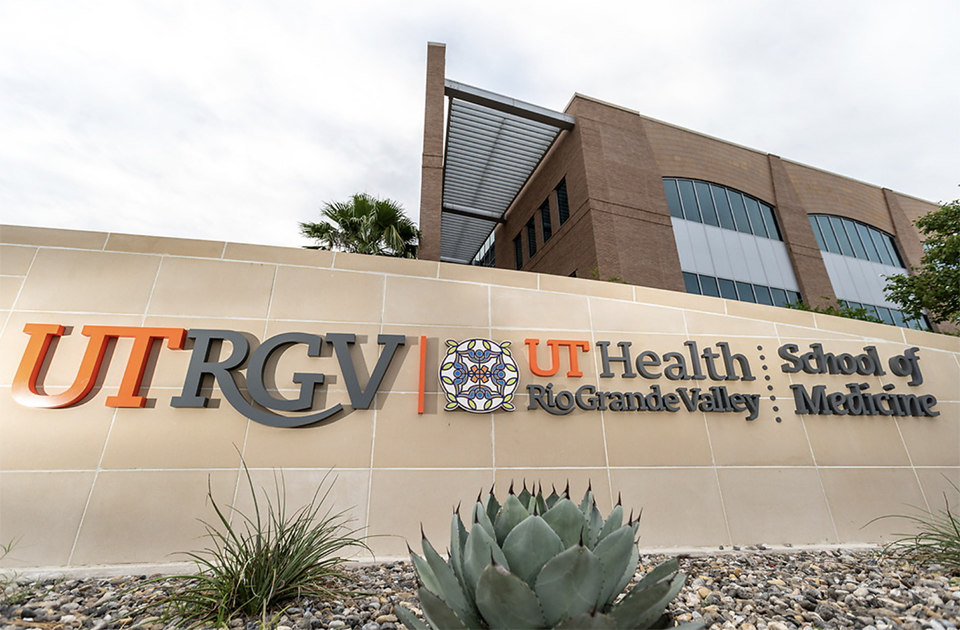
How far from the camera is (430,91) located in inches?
479

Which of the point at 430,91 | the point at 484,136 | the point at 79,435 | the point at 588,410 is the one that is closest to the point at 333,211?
the point at 430,91

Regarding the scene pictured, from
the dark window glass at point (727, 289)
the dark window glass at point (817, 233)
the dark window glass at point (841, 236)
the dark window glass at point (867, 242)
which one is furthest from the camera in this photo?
the dark window glass at point (867, 242)

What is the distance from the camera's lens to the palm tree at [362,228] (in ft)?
38.6

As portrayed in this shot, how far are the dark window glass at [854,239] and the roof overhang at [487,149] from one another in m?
15.0

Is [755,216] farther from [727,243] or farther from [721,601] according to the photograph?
[721,601]

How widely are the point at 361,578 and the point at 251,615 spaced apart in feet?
3.47

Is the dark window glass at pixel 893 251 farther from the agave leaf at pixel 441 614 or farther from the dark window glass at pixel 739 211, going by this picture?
the agave leaf at pixel 441 614

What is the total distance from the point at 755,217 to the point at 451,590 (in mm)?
20200

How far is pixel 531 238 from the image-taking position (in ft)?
62.3

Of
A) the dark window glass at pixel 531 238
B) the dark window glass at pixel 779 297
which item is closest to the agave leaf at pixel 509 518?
the dark window glass at pixel 531 238

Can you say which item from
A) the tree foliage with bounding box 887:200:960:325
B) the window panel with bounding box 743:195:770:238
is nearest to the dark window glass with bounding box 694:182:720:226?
the window panel with bounding box 743:195:770:238

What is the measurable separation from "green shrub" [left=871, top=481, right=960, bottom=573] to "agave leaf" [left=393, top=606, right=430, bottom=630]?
4.85 metres

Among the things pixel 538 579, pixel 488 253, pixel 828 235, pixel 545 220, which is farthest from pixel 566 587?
pixel 828 235

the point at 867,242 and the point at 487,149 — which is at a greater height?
the point at 487,149
